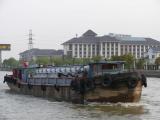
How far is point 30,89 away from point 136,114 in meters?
15.2

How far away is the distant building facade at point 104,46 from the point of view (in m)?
179

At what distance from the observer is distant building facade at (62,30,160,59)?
179 meters

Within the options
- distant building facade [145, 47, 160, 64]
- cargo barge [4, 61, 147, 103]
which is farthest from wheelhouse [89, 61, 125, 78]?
distant building facade [145, 47, 160, 64]

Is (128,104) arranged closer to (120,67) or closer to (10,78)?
(120,67)

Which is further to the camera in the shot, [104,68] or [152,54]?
[152,54]

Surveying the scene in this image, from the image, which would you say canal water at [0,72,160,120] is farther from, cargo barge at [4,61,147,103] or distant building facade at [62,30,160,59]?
distant building facade at [62,30,160,59]

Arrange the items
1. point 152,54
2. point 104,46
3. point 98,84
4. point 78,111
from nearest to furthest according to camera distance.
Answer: point 78,111
point 98,84
point 152,54
point 104,46

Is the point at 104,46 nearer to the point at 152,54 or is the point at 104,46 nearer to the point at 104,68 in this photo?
the point at 152,54

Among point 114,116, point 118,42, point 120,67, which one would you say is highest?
point 118,42

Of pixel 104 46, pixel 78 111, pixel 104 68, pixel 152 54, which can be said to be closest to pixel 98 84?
pixel 104 68

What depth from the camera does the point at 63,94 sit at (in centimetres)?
3231

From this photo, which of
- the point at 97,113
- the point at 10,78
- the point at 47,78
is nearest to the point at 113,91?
the point at 97,113

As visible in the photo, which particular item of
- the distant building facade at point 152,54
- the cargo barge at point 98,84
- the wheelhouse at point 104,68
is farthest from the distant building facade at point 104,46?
the wheelhouse at point 104,68

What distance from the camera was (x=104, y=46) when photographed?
18162cm
